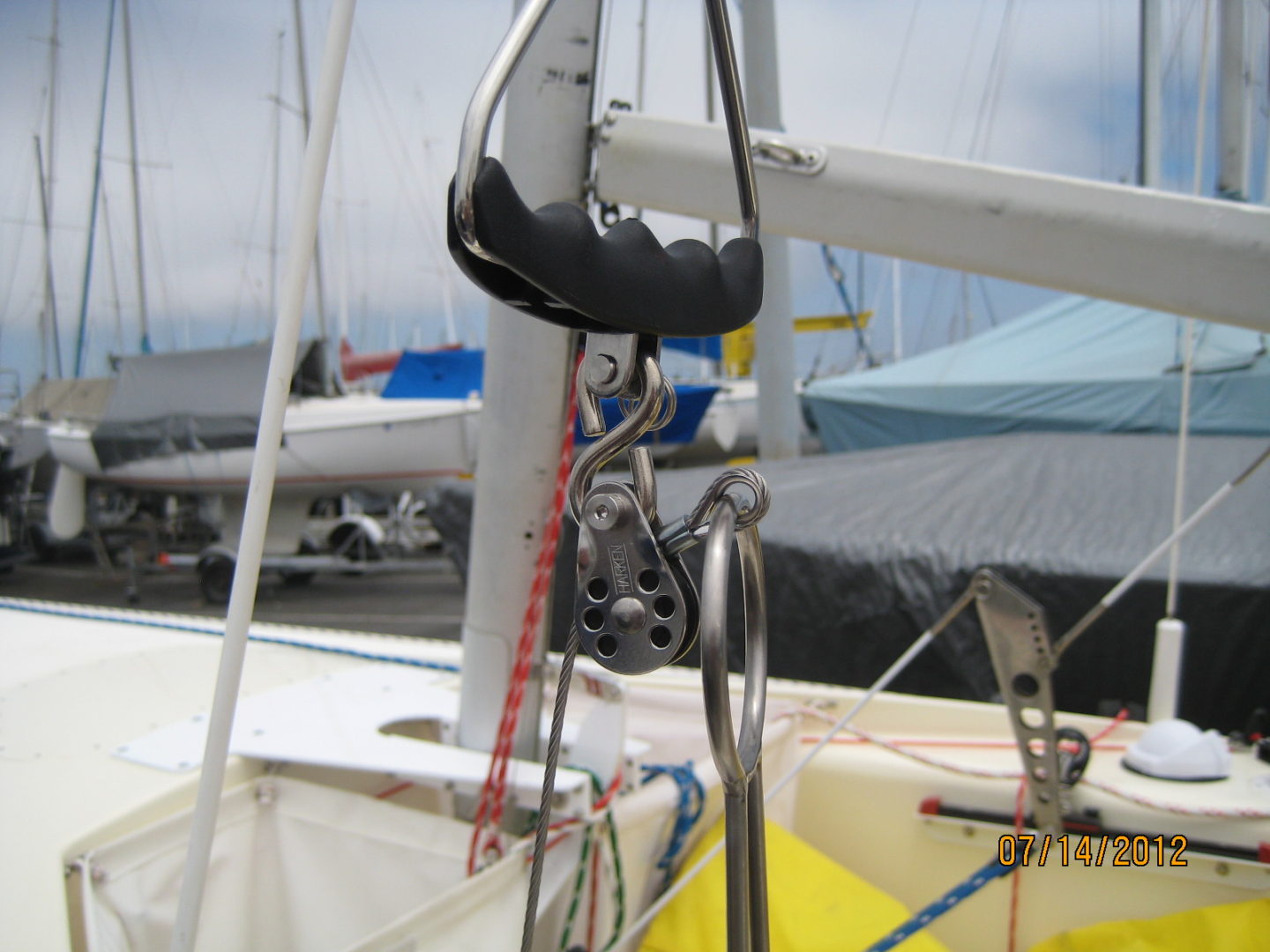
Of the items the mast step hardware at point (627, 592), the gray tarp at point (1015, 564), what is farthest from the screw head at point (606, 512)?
the gray tarp at point (1015, 564)

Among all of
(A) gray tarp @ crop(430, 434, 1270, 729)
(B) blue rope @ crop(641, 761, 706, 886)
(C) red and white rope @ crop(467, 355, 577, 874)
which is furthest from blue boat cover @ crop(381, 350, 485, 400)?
(C) red and white rope @ crop(467, 355, 577, 874)

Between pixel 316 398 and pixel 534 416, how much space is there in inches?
302

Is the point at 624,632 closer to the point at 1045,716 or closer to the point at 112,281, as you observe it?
the point at 1045,716

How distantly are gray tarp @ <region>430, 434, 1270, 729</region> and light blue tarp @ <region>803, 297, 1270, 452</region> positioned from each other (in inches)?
72.8

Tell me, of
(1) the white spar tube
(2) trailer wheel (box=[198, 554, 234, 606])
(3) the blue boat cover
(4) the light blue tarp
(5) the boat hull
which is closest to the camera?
(1) the white spar tube

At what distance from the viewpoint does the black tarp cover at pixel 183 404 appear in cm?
719

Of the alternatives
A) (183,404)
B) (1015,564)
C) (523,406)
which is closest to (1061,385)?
(1015,564)

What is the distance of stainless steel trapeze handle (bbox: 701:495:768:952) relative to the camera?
45 cm

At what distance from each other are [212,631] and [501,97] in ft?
6.01

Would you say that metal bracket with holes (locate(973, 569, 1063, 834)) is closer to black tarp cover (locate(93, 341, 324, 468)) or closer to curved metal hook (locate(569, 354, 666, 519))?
curved metal hook (locate(569, 354, 666, 519))

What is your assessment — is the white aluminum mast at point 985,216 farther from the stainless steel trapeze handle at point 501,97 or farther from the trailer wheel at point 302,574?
the trailer wheel at point 302,574

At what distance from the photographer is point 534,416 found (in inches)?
48.0

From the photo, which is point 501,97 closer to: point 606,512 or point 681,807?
point 606,512
